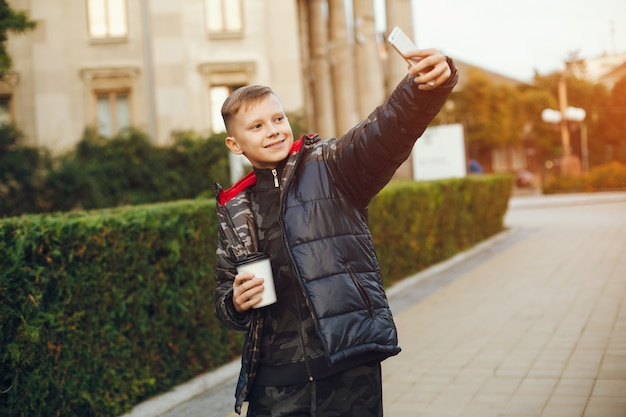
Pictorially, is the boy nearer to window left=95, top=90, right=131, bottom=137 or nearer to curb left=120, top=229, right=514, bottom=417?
curb left=120, top=229, right=514, bottom=417

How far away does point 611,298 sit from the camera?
10.4 m

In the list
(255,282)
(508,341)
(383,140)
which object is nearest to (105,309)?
(255,282)

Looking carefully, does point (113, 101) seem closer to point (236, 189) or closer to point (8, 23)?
point (8, 23)

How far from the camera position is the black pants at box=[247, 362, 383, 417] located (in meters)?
3.27

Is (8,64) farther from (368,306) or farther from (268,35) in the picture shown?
(268,35)

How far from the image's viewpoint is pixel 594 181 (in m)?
41.0

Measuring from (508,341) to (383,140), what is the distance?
5.76 m

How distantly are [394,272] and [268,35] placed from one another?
49.4 feet

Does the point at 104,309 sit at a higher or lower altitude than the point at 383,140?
lower

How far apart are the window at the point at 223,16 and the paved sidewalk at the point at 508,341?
44.4 feet

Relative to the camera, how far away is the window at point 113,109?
26.0 meters

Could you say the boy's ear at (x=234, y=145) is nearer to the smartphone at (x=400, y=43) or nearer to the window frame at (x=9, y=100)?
the smartphone at (x=400, y=43)

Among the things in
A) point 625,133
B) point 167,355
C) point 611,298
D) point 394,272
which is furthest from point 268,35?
point 625,133

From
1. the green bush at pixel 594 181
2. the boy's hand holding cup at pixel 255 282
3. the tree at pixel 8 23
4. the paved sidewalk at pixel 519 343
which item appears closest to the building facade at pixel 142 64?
the tree at pixel 8 23
